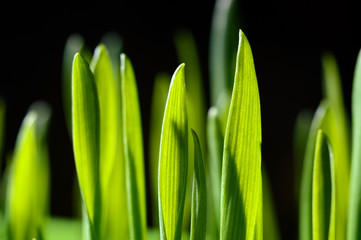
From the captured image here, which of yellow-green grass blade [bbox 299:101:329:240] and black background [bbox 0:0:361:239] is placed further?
black background [bbox 0:0:361:239]

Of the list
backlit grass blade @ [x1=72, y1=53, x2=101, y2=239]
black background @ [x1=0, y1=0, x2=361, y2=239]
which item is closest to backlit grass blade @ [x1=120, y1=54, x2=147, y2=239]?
backlit grass blade @ [x1=72, y1=53, x2=101, y2=239]

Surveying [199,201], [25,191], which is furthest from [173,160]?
[25,191]

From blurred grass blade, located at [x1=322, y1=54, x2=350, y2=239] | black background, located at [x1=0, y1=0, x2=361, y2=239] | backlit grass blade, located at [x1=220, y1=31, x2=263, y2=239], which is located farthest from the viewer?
black background, located at [x1=0, y1=0, x2=361, y2=239]

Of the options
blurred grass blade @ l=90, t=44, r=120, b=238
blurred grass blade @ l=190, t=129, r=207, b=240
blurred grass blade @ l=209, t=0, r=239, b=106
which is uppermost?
blurred grass blade @ l=209, t=0, r=239, b=106

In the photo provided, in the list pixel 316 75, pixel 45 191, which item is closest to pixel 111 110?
pixel 45 191

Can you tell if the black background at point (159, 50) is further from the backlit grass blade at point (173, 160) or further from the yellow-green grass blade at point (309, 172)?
the backlit grass blade at point (173, 160)

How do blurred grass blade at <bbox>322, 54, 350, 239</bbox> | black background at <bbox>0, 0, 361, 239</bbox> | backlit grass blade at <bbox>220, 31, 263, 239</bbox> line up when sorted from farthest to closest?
black background at <bbox>0, 0, 361, 239</bbox>
blurred grass blade at <bbox>322, 54, 350, 239</bbox>
backlit grass blade at <bbox>220, 31, 263, 239</bbox>

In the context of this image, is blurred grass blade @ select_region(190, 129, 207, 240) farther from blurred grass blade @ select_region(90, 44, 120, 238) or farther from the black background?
the black background

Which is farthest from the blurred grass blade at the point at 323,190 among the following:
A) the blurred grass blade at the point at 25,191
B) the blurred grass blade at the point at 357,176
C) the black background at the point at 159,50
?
the black background at the point at 159,50
